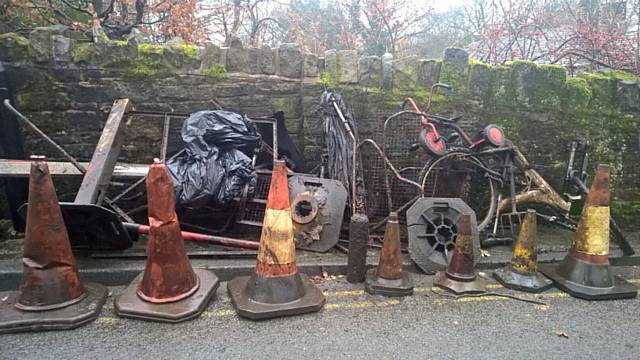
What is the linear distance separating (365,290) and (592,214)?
2.31m

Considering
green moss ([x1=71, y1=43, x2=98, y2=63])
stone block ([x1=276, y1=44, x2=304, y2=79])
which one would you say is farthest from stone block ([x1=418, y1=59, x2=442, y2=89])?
green moss ([x1=71, y1=43, x2=98, y2=63])

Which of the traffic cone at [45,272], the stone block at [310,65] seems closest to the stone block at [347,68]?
the stone block at [310,65]

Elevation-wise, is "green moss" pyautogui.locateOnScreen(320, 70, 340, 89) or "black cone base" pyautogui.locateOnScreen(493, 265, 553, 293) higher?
"green moss" pyautogui.locateOnScreen(320, 70, 340, 89)

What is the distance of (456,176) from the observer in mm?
4898

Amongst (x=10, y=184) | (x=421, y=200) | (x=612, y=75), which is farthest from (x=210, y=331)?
(x=612, y=75)

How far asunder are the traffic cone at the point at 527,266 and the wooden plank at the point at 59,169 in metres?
4.08

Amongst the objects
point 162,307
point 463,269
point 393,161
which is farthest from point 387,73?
point 162,307

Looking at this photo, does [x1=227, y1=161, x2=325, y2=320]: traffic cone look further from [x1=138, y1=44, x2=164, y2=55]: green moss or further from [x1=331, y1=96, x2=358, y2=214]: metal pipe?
[x1=138, y1=44, x2=164, y2=55]: green moss

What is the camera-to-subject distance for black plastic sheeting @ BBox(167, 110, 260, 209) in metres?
4.09

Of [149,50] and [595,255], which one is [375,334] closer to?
[595,255]

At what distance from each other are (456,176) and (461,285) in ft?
5.46

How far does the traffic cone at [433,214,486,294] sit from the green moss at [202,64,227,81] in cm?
344

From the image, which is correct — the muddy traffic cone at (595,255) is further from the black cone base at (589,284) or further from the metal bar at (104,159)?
the metal bar at (104,159)

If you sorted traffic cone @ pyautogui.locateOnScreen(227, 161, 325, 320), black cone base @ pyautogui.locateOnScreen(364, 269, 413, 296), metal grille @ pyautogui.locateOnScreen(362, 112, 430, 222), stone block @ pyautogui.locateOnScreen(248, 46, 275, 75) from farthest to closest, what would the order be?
stone block @ pyautogui.locateOnScreen(248, 46, 275, 75) → metal grille @ pyautogui.locateOnScreen(362, 112, 430, 222) → black cone base @ pyautogui.locateOnScreen(364, 269, 413, 296) → traffic cone @ pyautogui.locateOnScreen(227, 161, 325, 320)
